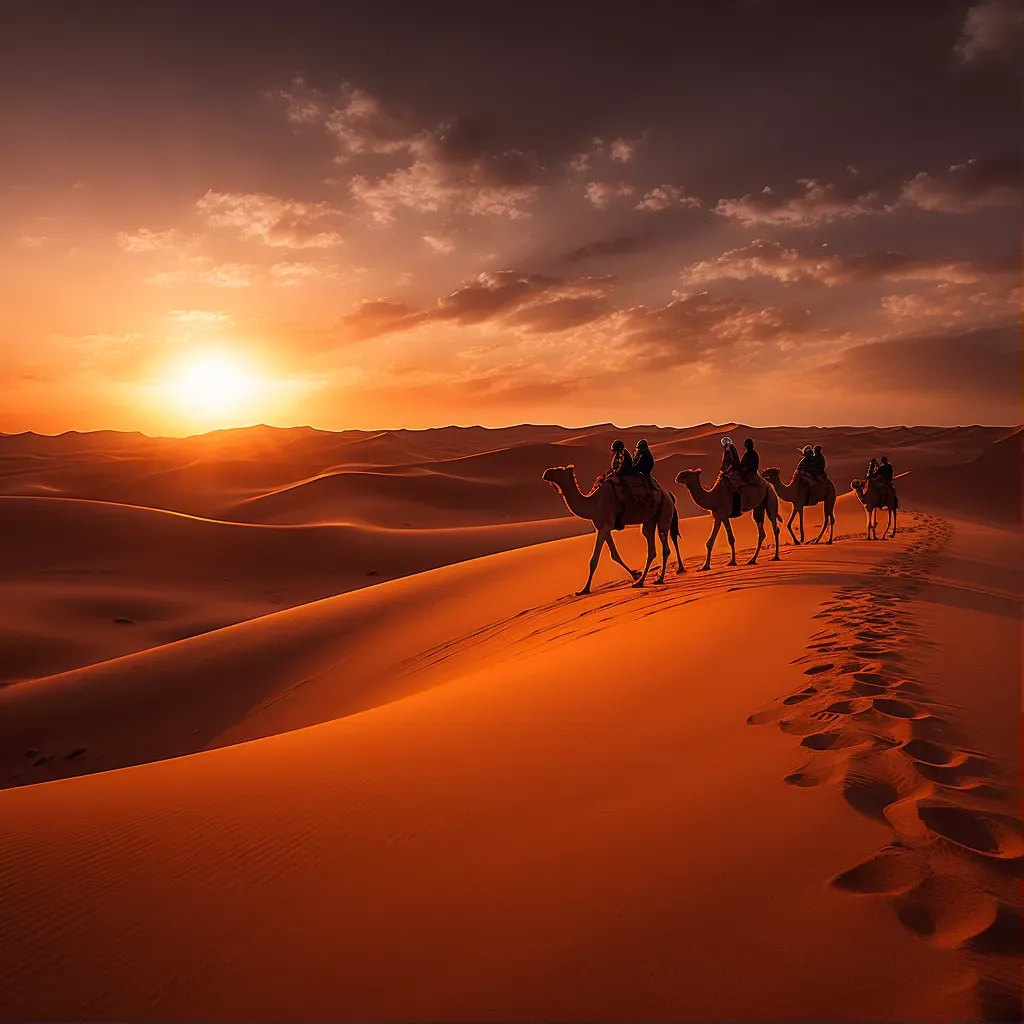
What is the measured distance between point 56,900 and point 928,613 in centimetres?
769

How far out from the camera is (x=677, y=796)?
3082 millimetres

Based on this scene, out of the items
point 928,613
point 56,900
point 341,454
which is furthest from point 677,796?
point 341,454

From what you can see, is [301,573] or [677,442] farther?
[677,442]

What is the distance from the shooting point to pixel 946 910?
2084mm

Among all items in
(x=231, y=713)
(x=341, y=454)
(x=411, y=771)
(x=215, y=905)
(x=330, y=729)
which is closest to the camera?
(x=215, y=905)

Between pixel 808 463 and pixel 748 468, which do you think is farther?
pixel 808 463

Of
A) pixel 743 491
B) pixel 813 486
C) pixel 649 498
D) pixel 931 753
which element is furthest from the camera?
pixel 813 486

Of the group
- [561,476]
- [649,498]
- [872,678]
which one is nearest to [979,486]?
[649,498]

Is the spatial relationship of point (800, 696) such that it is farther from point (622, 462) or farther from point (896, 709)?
point (622, 462)

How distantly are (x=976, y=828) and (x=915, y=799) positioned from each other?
0.75ft

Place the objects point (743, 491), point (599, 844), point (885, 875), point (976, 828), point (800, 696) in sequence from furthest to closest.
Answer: point (743, 491) < point (800, 696) < point (599, 844) < point (976, 828) < point (885, 875)

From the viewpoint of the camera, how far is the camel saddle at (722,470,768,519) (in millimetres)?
11938

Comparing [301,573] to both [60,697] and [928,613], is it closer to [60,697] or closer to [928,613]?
[60,697]

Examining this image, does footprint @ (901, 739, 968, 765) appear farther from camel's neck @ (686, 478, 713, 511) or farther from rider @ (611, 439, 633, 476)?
camel's neck @ (686, 478, 713, 511)
